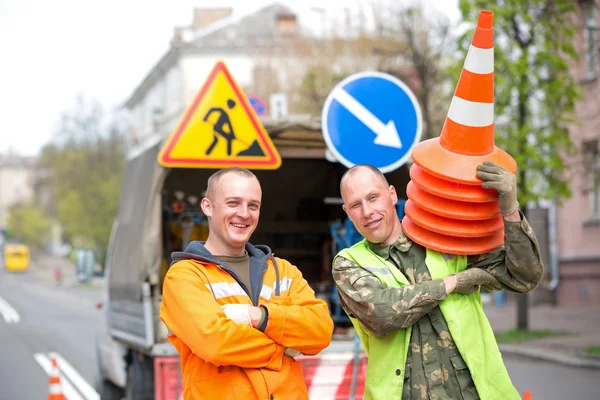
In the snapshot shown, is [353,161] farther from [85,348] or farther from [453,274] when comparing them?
[85,348]

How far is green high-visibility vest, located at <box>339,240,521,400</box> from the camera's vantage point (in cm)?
353

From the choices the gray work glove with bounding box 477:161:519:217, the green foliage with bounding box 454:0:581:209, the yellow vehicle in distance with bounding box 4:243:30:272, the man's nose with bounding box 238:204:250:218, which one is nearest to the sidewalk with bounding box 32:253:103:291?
the yellow vehicle in distance with bounding box 4:243:30:272

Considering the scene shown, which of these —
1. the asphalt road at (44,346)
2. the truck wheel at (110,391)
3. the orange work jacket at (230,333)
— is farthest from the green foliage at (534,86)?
the orange work jacket at (230,333)

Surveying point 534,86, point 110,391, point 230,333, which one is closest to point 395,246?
point 230,333

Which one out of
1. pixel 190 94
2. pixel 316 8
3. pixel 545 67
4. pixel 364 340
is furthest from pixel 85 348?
pixel 190 94

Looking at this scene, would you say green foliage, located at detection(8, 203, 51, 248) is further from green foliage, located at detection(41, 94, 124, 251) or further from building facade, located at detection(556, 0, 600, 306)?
building facade, located at detection(556, 0, 600, 306)

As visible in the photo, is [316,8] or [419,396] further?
[316,8]

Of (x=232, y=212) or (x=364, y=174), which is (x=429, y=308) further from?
(x=232, y=212)

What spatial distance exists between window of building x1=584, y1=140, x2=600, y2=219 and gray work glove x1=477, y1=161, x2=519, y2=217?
1517 centimetres

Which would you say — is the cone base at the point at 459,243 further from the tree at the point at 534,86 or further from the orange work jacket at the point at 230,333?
the tree at the point at 534,86

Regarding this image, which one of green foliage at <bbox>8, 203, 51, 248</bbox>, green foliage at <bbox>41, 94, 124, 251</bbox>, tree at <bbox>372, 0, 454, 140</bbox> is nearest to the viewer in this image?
tree at <bbox>372, 0, 454, 140</bbox>

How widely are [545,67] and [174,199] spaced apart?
10.1m

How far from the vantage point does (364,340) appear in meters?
3.89

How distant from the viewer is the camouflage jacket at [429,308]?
3.52 metres
